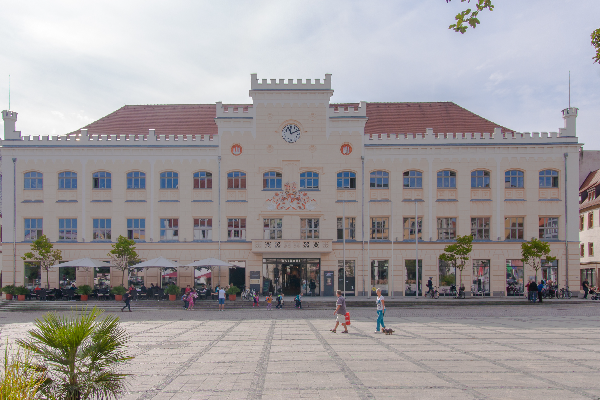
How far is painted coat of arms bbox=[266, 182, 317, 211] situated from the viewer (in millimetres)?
41750

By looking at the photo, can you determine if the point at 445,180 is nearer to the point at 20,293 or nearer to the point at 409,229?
the point at 409,229

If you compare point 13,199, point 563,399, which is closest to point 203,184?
point 13,199

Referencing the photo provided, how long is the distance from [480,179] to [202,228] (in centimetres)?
2315

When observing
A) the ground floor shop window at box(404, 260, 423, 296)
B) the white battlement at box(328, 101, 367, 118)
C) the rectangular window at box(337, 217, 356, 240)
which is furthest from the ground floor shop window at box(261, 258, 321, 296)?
the white battlement at box(328, 101, 367, 118)

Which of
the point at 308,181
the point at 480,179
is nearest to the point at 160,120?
the point at 308,181

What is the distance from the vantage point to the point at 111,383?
7.15m

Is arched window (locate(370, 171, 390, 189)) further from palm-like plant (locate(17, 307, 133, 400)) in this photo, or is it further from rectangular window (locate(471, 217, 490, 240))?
palm-like plant (locate(17, 307, 133, 400))

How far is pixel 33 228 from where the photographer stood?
41.7 metres

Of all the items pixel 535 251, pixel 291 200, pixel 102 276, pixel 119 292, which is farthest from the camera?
pixel 291 200

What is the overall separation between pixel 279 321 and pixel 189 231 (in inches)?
696

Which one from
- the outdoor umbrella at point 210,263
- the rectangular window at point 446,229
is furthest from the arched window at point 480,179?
the outdoor umbrella at point 210,263

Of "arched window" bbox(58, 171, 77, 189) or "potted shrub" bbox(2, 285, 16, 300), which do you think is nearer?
"potted shrub" bbox(2, 285, 16, 300)

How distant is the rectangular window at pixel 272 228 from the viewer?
41.8 meters

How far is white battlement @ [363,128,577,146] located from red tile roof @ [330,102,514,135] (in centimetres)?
263
